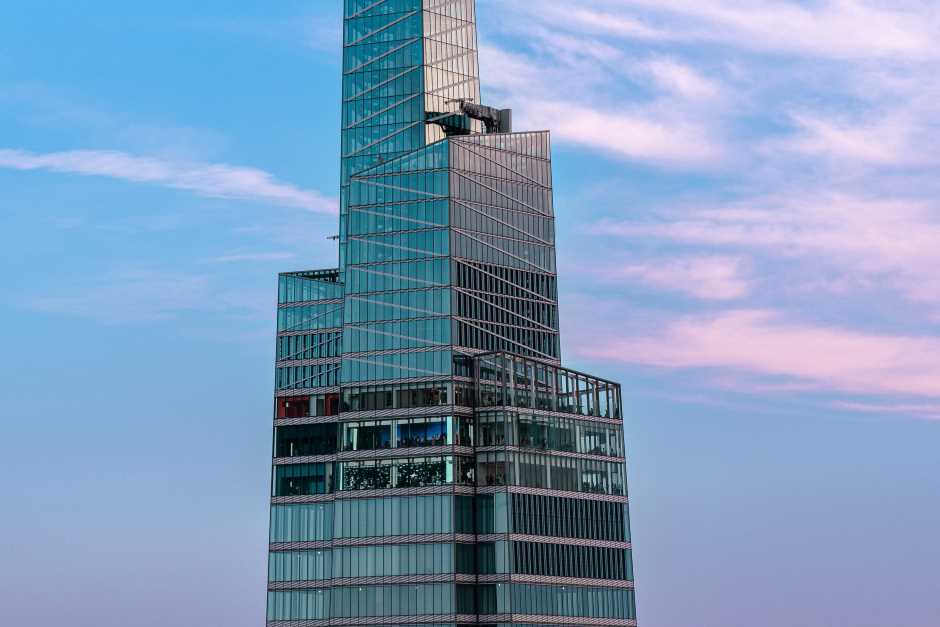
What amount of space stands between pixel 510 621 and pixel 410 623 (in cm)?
1300

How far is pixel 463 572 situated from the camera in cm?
19988

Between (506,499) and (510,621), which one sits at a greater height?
(506,499)

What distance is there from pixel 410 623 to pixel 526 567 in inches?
648

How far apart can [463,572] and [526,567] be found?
26.5ft

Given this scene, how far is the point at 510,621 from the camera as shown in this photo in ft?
646

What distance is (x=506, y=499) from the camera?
19975 cm

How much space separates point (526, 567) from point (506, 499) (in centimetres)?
905

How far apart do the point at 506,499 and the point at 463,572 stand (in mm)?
10859

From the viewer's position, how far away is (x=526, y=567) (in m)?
200

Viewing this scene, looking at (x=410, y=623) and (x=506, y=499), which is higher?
(x=506, y=499)
